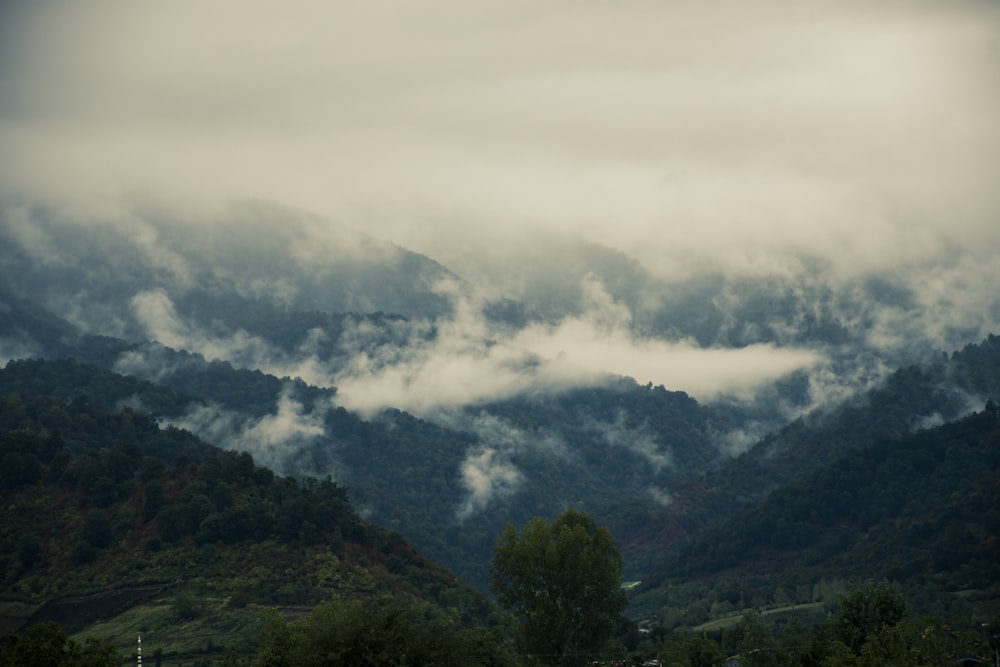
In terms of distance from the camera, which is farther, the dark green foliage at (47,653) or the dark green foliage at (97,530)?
the dark green foliage at (97,530)

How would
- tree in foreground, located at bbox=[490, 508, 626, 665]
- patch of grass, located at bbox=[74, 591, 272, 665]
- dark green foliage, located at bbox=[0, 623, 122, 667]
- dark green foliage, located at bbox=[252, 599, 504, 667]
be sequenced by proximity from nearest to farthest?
dark green foliage, located at bbox=[0, 623, 122, 667] < dark green foliage, located at bbox=[252, 599, 504, 667] < tree in foreground, located at bbox=[490, 508, 626, 665] < patch of grass, located at bbox=[74, 591, 272, 665]

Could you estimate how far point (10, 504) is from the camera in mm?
172375

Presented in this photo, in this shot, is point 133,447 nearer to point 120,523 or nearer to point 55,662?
point 120,523

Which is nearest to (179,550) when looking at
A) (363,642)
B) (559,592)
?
(559,592)

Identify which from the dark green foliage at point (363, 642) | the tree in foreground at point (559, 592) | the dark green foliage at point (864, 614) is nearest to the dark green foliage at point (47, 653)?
the dark green foliage at point (363, 642)

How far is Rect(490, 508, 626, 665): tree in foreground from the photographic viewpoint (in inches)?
4555

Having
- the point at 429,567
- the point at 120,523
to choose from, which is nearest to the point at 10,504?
the point at 120,523

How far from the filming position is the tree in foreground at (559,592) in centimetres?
11569

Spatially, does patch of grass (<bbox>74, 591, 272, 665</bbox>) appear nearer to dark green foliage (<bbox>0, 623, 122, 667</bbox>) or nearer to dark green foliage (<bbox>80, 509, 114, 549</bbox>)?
dark green foliage (<bbox>80, 509, 114, 549</bbox>)

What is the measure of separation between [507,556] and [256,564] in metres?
58.8

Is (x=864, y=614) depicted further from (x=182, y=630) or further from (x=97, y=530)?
(x=97, y=530)

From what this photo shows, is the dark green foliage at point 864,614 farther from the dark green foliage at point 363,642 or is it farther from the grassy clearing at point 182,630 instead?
the grassy clearing at point 182,630

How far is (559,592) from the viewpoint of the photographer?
117 meters

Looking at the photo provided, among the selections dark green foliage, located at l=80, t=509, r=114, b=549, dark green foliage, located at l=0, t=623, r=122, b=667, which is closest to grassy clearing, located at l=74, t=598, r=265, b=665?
dark green foliage, located at l=80, t=509, r=114, b=549
